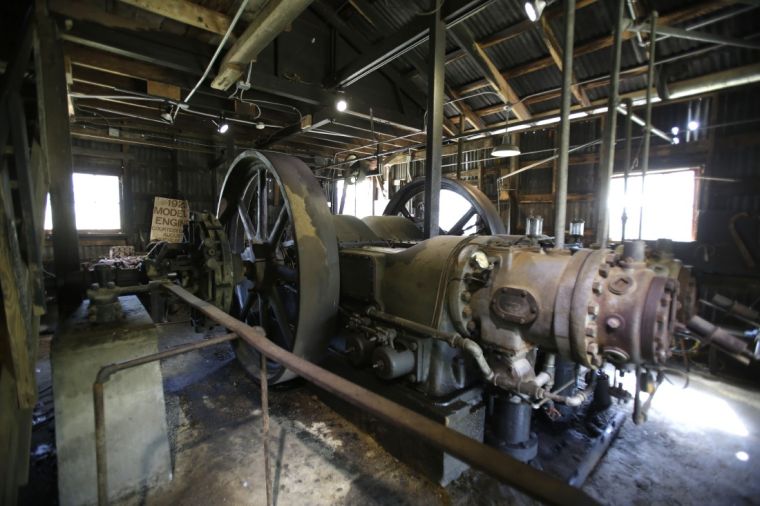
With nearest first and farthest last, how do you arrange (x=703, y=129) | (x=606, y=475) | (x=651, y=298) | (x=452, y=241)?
(x=651, y=298), (x=452, y=241), (x=606, y=475), (x=703, y=129)

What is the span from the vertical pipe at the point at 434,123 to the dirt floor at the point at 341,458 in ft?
5.25

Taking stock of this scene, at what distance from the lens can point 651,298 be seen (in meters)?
1.30

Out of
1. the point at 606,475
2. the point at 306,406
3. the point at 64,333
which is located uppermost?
the point at 64,333

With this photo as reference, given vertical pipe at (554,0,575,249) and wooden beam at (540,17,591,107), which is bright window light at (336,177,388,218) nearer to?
wooden beam at (540,17,591,107)

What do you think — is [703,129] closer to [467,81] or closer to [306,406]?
[467,81]

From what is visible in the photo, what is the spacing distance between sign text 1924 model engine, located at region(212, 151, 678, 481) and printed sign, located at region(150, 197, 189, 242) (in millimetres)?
5578

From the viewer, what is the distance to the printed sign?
7203 mm

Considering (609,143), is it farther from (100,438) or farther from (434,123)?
(100,438)

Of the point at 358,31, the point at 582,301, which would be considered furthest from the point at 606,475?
the point at 358,31

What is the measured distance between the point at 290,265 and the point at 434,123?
153cm

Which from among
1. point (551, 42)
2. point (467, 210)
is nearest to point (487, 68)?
point (551, 42)

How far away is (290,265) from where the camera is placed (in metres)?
2.64

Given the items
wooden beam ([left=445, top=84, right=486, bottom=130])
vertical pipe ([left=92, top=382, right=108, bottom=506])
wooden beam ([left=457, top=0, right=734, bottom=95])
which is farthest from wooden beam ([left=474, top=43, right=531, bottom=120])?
vertical pipe ([left=92, top=382, right=108, bottom=506])

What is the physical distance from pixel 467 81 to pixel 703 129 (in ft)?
10.0
